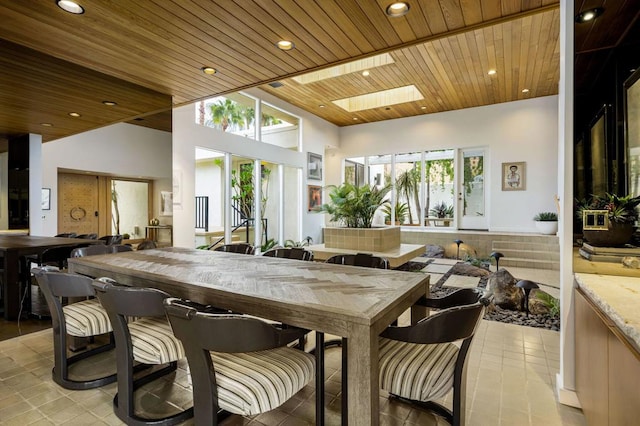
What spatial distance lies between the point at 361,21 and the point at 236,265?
7.42 feet

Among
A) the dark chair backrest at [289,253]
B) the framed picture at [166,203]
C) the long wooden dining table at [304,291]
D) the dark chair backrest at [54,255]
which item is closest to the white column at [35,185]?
the dark chair backrest at [54,255]

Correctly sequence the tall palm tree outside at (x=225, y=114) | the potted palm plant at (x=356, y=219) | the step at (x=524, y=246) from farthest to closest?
the step at (x=524, y=246), the tall palm tree outside at (x=225, y=114), the potted palm plant at (x=356, y=219)

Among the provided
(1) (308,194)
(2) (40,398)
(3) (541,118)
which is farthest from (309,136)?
(2) (40,398)

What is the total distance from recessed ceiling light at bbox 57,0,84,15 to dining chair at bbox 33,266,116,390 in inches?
75.5

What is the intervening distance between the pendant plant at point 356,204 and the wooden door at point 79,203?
3617mm

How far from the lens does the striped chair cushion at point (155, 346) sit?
1.70m

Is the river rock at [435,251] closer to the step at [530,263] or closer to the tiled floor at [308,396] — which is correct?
the step at [530,263]

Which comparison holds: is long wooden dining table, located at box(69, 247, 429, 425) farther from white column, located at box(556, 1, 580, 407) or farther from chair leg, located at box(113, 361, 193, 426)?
white column, located at box(556, 1, 580, 407)

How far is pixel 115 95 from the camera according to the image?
12.9 feet

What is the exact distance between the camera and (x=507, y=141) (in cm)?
781

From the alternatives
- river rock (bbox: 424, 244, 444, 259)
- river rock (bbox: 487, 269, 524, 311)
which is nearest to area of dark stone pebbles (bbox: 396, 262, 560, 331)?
river rock (bbox: 487, 269, 524, 311)

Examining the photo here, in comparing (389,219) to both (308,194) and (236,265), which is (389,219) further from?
(236,265)

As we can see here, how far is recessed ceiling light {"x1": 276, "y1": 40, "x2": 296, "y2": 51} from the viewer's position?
308 centimetres

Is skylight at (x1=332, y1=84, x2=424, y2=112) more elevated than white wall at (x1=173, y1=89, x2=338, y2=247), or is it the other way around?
skylight at (x1=332, y1=84, x2=424, y2=112)
